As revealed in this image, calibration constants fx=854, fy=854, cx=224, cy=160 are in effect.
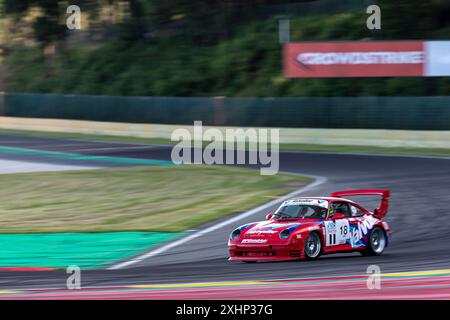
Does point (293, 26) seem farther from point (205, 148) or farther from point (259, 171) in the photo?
point (259, 171)

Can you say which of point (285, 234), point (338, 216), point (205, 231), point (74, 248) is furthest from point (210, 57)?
point (285, 234)

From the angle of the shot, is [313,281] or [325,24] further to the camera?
[325,24]

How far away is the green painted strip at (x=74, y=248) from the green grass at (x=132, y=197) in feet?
1.82

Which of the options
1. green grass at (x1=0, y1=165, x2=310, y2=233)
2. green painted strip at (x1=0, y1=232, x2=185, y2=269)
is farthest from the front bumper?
green grass at (x1=0, y1=165, x2=310, y2=233)

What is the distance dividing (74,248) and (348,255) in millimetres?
4632

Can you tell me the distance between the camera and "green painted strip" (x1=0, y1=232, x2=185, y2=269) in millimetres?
13344

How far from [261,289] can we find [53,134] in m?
35.1

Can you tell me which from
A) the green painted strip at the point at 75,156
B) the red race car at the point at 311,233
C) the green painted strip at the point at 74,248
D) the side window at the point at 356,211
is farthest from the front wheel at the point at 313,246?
the green painted strip at the point at 75,156

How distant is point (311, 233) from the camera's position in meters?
12.8

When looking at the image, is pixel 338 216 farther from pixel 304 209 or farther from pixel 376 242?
pixel 376 242

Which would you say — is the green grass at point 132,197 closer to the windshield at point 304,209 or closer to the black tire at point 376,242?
the windshield at point 304,209

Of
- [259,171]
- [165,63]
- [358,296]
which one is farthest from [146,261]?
[165,63]

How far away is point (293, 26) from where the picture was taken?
4728 cm

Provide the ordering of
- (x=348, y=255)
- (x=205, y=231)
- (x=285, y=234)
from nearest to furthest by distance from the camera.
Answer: (x=285, y=234) → (x=348, y=255) → (x=205, y=231)
